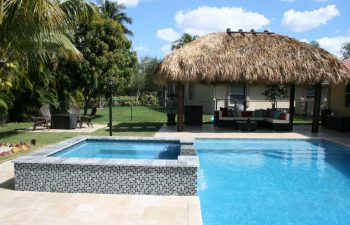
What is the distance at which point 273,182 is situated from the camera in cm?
831

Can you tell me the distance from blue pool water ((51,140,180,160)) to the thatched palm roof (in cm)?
461

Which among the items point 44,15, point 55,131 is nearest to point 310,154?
point 44,15

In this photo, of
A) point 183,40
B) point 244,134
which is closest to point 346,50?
point 183,40

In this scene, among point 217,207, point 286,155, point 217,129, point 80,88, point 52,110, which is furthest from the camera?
point 80,88

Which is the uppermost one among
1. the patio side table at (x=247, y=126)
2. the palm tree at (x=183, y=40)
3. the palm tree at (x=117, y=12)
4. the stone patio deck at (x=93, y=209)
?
the palm tree at (x=117, y=12)

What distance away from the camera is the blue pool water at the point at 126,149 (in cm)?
964

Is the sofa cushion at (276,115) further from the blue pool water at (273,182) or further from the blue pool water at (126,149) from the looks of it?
the blue pool water at (126,149)

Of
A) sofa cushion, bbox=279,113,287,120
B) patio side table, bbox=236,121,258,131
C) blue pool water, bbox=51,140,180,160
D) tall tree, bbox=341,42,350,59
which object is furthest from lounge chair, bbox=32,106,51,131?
tall tree, bbox=341,42,350,59

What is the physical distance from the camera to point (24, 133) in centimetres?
1420

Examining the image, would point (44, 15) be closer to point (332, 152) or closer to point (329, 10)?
point (332, 152)

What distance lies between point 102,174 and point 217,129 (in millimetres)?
10225

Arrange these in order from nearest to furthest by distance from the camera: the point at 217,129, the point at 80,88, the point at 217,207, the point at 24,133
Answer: the point at 217,207, the point at 24,133, the point at 217,129, the point at 80,88

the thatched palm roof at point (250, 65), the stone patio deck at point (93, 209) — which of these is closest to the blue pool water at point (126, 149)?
the stone patio deck at point (93, 209)

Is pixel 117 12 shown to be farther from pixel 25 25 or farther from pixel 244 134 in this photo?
pixel 25 25
